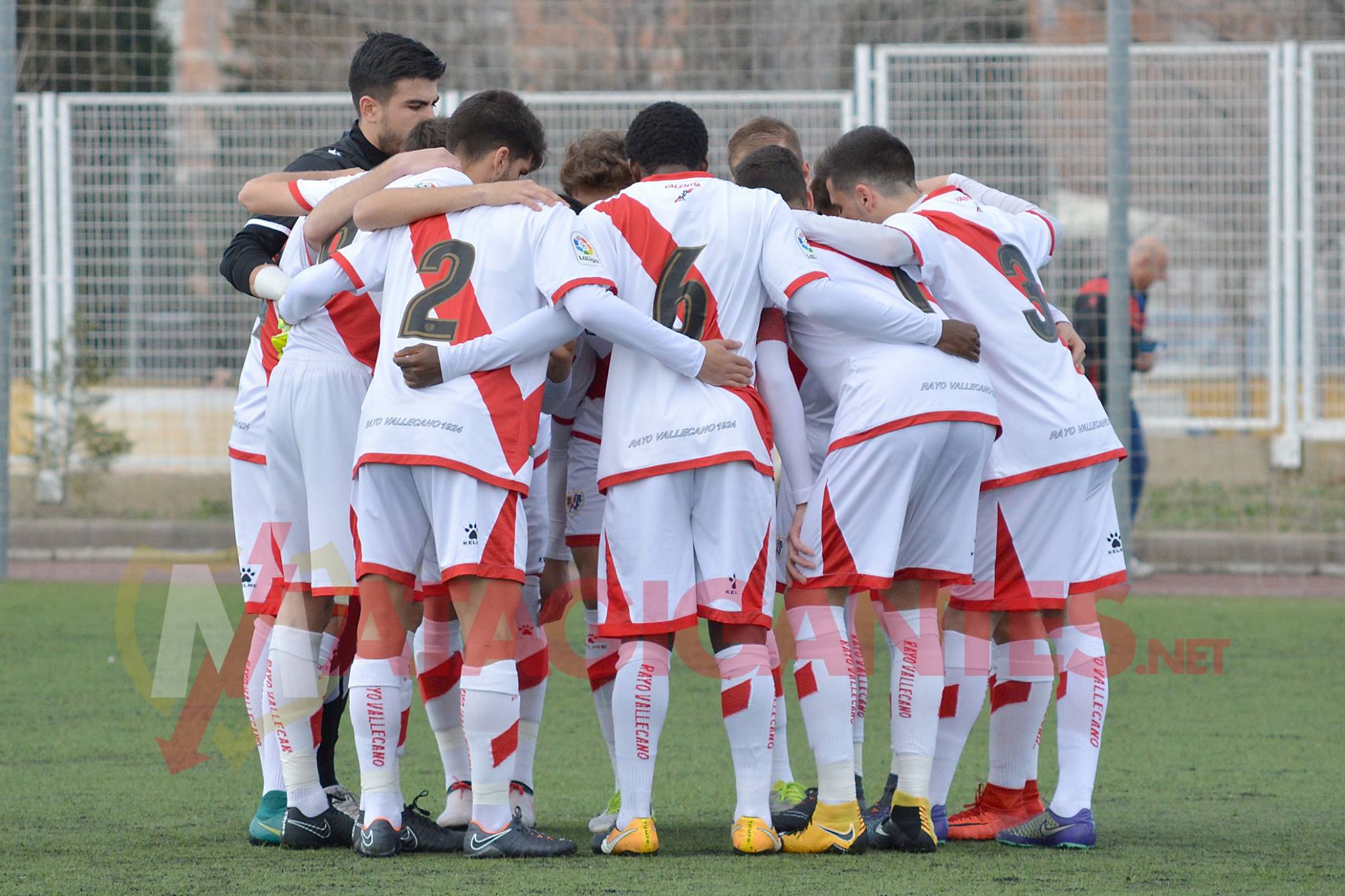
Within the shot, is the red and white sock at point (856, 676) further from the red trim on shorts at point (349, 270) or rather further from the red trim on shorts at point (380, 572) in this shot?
the red trim on shorts at point (349, 270)

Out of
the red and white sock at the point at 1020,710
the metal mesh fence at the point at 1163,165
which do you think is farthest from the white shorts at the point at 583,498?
the metal mesh fence at the point at 1163,165

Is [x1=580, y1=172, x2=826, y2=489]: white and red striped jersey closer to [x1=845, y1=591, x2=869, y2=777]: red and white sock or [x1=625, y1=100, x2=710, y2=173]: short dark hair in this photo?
[x1=625, y1=100, x2=710, y2=173]: short dark hair

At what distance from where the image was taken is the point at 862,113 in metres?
11.5

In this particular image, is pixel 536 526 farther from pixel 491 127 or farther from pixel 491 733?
pixel 491 127

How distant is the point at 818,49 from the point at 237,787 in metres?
10.1

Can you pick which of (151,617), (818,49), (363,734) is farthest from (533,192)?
(818,49)

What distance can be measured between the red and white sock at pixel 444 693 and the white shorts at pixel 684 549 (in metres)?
0.67

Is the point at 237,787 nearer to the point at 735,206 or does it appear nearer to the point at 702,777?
the point at 702,777

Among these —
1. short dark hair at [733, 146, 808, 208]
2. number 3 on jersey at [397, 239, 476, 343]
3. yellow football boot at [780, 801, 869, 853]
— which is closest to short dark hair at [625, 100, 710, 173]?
short dark hair at [733, 146, 808, 208]

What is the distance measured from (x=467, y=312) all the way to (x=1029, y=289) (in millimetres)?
1600

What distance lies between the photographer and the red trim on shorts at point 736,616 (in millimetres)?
4008

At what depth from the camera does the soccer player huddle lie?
3.96 m

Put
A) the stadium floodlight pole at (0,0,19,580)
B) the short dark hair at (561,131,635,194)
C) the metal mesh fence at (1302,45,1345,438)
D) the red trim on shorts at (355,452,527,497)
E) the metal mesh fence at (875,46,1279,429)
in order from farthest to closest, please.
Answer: the metal mesh fence at (1302,45,1345,438) < the metal mesh fence at (875,46,1279,429) < the stadium floodlight pole at (0,0,19,580) < the short dark hair at (561,131,635,194) < the red trim on shorts at (355,452,527,497)

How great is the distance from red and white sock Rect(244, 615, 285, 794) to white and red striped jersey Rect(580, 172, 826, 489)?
1123 mm
